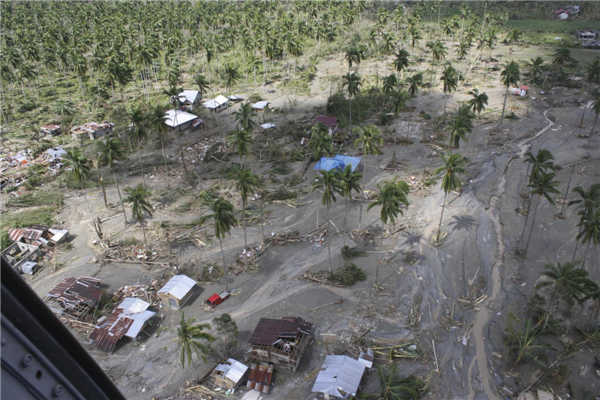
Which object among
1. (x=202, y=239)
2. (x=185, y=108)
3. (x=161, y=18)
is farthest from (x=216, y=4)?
(x=202, y=239)

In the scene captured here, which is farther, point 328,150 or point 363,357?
point 328,150

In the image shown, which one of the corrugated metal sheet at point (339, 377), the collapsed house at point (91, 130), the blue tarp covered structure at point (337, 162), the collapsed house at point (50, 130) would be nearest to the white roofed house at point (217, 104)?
the collapsed house at point (91, 130)

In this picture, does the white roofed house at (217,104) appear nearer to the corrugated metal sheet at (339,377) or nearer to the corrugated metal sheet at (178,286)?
the corrugated metal sheet at (178,286)

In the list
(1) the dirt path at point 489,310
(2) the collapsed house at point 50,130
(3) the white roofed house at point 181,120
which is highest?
(3) the white roofed house at point 181,120

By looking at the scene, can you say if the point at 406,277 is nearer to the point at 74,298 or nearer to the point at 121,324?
the point at 121,324

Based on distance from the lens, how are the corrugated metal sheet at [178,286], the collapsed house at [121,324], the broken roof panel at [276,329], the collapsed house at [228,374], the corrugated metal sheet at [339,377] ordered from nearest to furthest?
the corrugated metal sheet at [339,377] < the collapsed house at [228,374] < the broken roof panel at [276,329] < the collapsed house at [121,324] < the corrugated metal sheet at [178,286]

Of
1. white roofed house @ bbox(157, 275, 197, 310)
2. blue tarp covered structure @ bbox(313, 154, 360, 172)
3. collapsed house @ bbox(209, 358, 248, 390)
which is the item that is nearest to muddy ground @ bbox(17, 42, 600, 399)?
white roofed house @ bbox(157, 275, 197, 310)

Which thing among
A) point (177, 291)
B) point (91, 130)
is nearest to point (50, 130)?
point (91, 130)

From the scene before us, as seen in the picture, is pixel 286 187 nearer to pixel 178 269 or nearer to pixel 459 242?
pixel 178 269
